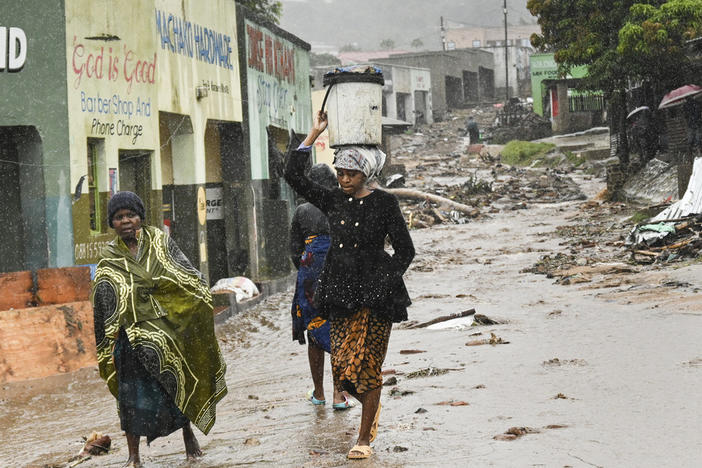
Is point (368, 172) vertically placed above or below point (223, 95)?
below

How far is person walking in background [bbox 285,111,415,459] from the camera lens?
5.53 meters

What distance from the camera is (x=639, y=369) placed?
715 cm

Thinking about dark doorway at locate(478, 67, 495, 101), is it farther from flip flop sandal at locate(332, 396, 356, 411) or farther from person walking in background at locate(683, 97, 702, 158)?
flip flop sandal at locate(332, 396, 356, 411)

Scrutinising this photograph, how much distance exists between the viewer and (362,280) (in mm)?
5570

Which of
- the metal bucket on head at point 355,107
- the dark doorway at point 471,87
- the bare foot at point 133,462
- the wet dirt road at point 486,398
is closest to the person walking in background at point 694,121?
the wet dirt road at point 486,398

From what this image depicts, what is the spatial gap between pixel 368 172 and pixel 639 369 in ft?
9.20

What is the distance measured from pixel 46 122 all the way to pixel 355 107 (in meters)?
4.98

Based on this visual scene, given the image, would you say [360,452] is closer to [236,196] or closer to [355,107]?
[355,107]

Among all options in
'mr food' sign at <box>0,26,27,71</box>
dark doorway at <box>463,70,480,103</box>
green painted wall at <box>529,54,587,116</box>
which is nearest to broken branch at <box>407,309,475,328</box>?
'mr food' sign at <box>0,26,27,71</box>

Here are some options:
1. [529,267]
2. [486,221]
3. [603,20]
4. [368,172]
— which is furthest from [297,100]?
[368,172]

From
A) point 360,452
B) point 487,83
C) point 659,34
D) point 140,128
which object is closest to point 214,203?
point 140,128

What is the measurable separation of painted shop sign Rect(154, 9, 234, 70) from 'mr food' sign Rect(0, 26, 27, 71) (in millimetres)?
3688

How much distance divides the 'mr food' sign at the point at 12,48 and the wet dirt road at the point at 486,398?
366 centimetres

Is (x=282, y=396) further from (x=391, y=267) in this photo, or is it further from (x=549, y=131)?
(x=549, y=131)
